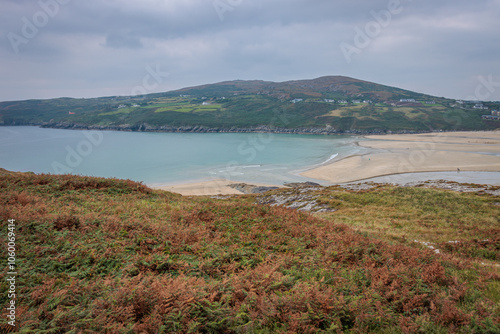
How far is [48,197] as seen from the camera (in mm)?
12445

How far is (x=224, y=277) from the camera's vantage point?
6.34 metres

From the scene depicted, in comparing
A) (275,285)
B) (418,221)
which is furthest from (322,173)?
(275,285)

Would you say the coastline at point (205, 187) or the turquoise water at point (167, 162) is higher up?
the turquoise water at point (167, 162)

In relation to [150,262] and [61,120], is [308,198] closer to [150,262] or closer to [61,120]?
[150,262]

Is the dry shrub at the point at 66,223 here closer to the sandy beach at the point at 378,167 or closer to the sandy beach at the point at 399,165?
the sandy beach at the point at 378,167

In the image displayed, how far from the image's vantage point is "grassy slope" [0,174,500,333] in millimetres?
4797

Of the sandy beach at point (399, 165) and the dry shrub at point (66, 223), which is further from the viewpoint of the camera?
the sandy beach at point (399, 165)

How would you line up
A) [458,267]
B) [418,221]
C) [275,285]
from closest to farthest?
[275,285]
[458,267]
[418,221]

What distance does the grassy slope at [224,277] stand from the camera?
4797 mm

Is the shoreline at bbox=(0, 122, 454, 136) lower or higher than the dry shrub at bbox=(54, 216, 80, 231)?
higher

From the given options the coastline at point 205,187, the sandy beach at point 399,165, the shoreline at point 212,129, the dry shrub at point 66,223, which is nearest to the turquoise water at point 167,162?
the coastline at point 205,187

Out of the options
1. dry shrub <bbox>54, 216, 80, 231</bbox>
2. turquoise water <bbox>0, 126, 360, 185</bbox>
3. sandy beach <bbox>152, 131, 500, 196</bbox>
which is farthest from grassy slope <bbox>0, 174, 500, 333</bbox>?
turquoise water <bbox>0, 126, 360, 185</bbox>

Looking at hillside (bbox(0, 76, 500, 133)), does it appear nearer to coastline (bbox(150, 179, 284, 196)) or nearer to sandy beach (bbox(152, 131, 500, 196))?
sandy beach (bbox(152, 131, 500, 196))

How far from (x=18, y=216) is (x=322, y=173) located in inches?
1893
